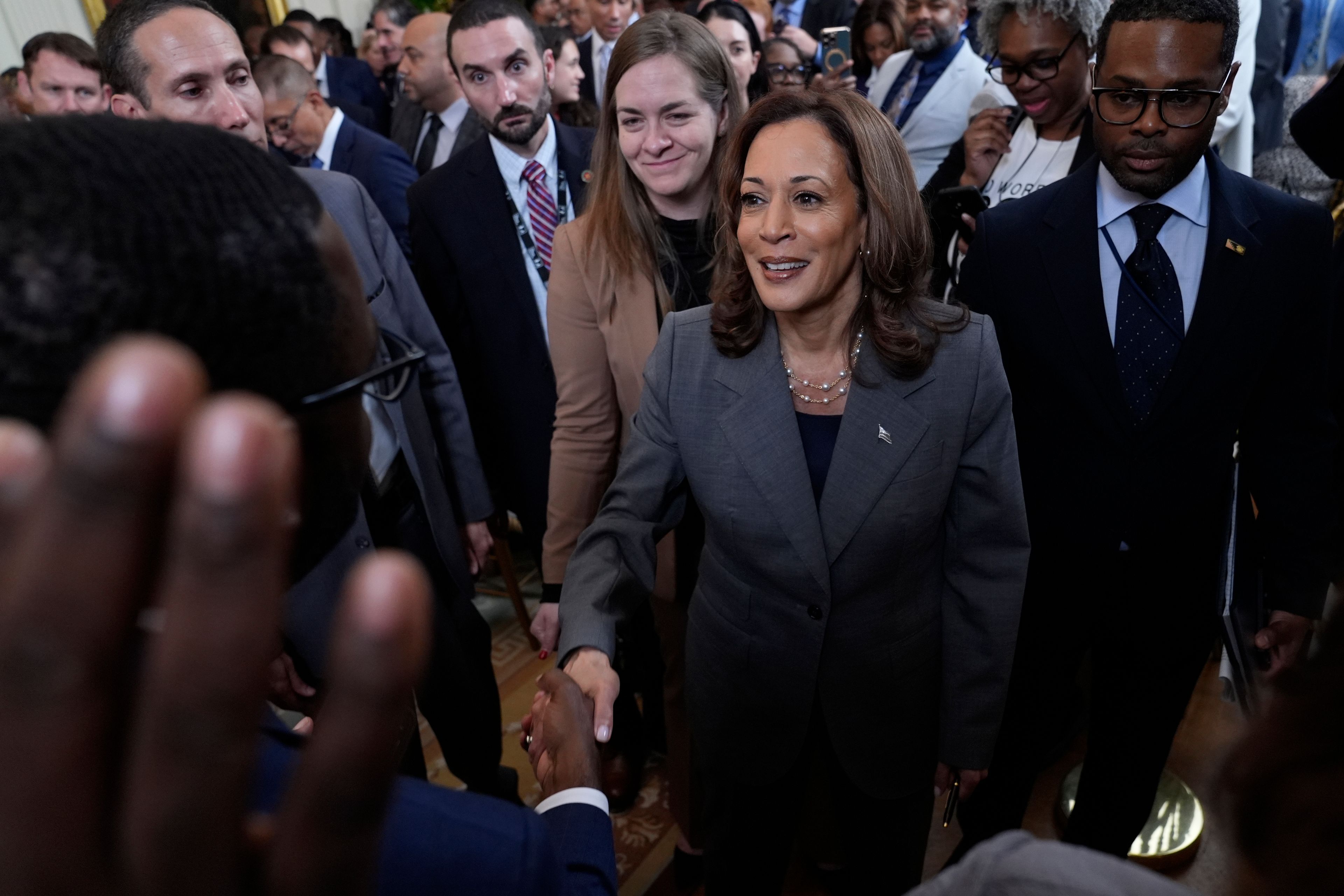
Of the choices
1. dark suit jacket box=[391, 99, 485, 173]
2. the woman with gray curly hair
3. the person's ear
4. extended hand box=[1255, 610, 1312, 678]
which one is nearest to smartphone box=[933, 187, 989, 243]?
the woman with gray curly hair

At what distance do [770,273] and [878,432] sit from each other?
348mm

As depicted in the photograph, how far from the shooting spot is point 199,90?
1.97m

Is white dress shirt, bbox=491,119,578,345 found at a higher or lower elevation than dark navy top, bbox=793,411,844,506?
higher

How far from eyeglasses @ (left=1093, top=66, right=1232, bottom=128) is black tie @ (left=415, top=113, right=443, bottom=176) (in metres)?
3.64

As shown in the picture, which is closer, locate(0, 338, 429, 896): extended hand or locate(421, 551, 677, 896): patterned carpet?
locate(0, 338, 429, 896): extended hand

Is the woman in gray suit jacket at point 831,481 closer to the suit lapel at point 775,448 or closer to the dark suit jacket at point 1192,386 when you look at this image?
the suit lapel at point 775,448

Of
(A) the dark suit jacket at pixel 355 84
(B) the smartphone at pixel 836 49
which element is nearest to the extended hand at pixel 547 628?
(B) the smartphone at pixel 836 49

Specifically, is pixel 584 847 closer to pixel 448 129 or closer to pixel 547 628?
pixel 547 628

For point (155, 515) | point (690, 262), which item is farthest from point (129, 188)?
point (690, 262)

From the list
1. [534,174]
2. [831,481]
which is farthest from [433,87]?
[831,481]

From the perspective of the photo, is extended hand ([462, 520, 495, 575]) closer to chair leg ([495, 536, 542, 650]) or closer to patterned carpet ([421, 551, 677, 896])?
patterned carpet ([421, 551, 677, 896])

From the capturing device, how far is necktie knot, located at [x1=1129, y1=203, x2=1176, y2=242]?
175cm

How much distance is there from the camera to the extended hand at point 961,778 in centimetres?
168

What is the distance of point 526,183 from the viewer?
2.84m
